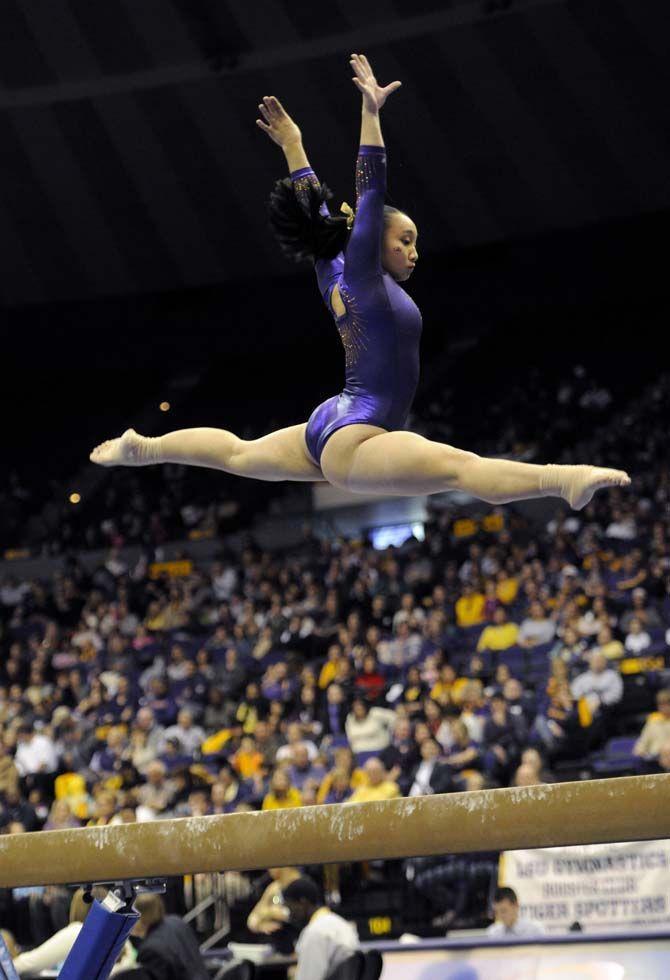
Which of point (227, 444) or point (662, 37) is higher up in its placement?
point (662, 37)

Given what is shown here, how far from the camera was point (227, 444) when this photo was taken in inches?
162

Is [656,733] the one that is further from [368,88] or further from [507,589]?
[368,88]

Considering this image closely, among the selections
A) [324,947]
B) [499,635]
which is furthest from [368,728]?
[324,947]

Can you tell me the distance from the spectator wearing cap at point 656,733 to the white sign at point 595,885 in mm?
1571

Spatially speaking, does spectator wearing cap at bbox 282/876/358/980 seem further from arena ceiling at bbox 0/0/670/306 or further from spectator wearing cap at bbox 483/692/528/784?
arena ceiling at bbox 0/0/670/306

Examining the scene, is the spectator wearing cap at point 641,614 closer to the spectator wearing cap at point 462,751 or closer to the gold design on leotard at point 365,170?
the spectator wearing cap at point 462,751

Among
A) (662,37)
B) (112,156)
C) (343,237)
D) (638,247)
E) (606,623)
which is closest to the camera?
(343,237)

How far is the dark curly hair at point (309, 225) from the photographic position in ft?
13.1

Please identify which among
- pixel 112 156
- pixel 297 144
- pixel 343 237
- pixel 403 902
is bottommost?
pixel 403 902

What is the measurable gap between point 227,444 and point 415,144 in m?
12.0

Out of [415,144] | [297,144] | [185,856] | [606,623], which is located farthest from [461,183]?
[185,856]

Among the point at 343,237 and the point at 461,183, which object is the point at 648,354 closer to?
the point at 461,183

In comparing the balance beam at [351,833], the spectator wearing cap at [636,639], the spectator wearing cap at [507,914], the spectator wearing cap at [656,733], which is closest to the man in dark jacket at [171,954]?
the balance beam at [351,833]

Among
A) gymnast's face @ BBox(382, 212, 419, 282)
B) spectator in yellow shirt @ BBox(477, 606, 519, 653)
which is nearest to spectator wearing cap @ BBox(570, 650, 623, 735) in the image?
spectator in yellow shirt @ BBox(477, 606, 519, 653)
